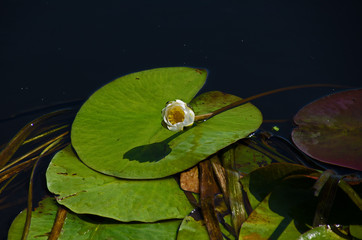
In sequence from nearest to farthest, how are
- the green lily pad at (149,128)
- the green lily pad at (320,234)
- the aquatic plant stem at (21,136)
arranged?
the green lily pad at (320,234)
the green lily pad at (149,128)
the aquatic plant stem at (21,136)

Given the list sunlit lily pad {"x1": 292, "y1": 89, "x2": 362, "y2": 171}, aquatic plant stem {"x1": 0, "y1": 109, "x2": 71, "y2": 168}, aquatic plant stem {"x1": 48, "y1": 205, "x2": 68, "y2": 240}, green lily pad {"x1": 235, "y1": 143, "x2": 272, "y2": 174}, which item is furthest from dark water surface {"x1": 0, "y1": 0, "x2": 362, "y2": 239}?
aquatic plant stem {"x1": 48, "y1": 205, "x2": 68, "y2": 240}

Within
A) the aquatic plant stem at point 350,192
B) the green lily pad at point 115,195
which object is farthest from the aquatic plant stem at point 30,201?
the aquatic plant stem at point 350,192

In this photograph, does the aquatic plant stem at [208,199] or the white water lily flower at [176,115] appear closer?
the aquatic plant stem at [208,199]

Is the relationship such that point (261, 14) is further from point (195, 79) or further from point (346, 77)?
point (195, 79)

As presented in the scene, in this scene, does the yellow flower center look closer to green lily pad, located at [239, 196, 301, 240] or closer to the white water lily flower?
the white water lily flower

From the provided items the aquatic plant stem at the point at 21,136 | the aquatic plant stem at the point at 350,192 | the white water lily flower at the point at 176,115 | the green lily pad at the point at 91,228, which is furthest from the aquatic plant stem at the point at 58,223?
the aquatic plant stem at the point at 350,192

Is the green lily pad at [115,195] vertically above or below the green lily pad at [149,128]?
below

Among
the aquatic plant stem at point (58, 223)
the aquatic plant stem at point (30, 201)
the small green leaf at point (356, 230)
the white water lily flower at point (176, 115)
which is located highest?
the white water lily flower at point (176, 115)

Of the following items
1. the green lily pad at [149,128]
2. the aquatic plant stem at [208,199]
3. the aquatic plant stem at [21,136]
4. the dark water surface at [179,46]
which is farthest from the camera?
the dark water surface at [179,46]

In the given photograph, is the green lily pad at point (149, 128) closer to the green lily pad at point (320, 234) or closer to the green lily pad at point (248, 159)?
the green lily pad at point (248, 159)
